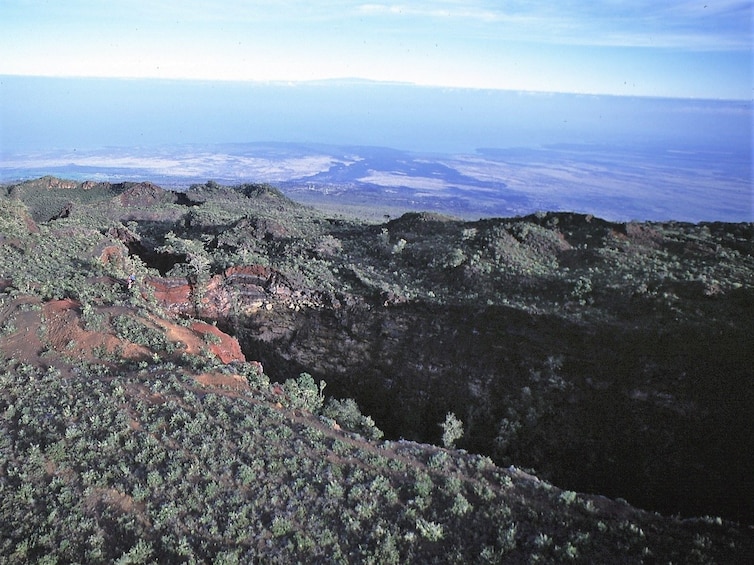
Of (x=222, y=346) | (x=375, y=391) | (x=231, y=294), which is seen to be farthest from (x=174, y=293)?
(x=375, y=391)

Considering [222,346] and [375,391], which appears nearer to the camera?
[222,346]

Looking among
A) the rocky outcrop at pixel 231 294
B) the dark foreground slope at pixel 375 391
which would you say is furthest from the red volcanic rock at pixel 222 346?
the rocky outcrop at pixel 231 294

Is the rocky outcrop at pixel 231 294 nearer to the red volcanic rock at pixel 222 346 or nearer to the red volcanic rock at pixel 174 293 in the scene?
the red volcanic rock at pixel 174 293

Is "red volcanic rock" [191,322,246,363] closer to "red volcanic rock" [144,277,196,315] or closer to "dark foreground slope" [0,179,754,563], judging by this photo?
"dark foreground slope" [0,179,754,563]

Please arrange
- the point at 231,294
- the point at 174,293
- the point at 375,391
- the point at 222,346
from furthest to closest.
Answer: the point at 231,294 < the point at 174,293 < the point at 375,391 < the point at 222,346

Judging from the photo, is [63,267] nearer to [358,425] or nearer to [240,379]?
[240,379]

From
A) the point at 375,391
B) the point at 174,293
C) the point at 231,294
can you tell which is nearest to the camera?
the point at 375,391

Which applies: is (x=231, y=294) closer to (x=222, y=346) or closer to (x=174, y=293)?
(x=174, y=293)

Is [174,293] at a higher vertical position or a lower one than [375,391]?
higher

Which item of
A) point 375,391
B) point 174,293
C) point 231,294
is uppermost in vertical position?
point 174,293

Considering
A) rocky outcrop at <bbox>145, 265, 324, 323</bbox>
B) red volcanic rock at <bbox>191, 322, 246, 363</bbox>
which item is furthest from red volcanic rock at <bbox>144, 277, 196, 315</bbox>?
red volcanic rock at <bbox>191, 322, 246, 363</bbox>
